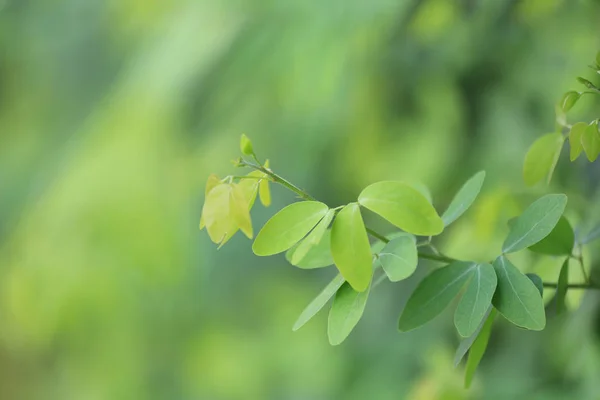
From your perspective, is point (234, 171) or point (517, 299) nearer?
point (517, 299)

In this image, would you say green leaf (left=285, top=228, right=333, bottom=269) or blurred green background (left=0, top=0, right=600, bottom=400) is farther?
blurred green background (left=0, top=0, right=600, bottom=400)

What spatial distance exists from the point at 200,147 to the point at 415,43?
16.0 inches

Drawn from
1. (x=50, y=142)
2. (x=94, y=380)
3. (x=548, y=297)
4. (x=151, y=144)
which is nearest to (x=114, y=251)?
(x=151, y=144)

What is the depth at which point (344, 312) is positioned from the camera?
33 centimetres

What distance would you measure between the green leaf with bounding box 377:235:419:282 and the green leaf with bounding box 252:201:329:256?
5 cm

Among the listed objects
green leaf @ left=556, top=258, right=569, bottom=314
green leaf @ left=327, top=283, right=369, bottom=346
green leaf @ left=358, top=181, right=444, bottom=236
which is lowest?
green leaf @ left=556, top=258, right=569, bottom=314

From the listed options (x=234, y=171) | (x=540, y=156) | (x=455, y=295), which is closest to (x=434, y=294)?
(x=455, y=295)

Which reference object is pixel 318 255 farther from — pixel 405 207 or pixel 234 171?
pixel 234 171

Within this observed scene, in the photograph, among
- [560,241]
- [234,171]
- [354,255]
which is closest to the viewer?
[354,255]

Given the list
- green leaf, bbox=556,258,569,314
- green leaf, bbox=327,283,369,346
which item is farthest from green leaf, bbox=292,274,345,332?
green leaf, bbox=556,258,569,314

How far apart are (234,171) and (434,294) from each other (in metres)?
0.77

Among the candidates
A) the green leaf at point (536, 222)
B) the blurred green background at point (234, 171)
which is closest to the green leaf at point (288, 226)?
the green leaf at point (536, 222)

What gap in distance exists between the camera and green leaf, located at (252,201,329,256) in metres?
0.31

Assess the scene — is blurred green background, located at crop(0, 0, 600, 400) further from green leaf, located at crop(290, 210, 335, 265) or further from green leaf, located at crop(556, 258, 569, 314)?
green leaf, located at crop(290, 210, 335, 265)
